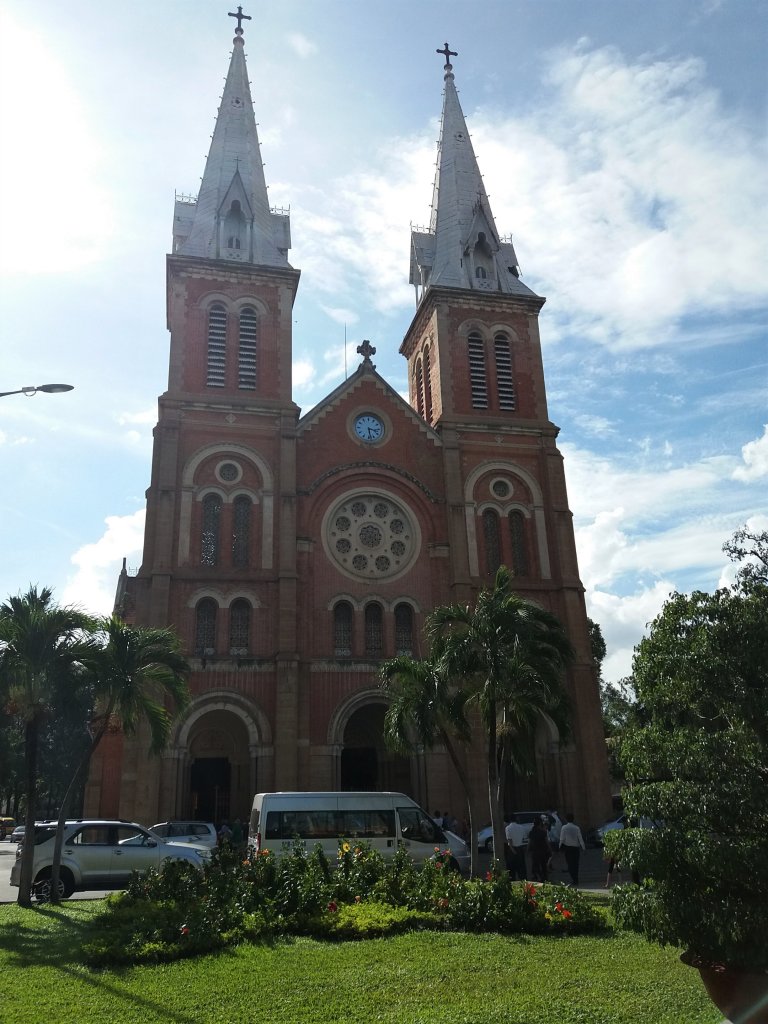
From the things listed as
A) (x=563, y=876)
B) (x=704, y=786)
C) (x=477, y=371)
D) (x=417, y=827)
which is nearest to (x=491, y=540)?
(x=477, y=371)

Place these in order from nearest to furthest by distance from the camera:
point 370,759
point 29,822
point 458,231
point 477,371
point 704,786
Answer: point 704,786
point 29,822
point 370,759
point 477,371
point 458,231

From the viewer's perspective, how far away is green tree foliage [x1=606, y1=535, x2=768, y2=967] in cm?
770

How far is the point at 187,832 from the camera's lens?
23.9 metres

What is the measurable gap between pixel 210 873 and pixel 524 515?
22917 millimetres

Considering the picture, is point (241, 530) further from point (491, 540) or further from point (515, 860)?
point (515, 860)

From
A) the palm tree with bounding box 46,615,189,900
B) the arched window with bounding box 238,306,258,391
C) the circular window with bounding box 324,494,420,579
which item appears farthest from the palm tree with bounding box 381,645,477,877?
the arched window with bounding box 238,306,258,391

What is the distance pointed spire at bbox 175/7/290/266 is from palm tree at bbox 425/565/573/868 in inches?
909

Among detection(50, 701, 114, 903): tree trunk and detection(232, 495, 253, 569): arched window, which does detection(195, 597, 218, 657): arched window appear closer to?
detection(232, 495, 253, 569): arched window

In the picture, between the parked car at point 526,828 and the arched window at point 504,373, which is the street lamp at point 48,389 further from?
the arched window at point 504,373

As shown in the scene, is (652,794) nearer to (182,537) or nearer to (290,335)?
(182,537)

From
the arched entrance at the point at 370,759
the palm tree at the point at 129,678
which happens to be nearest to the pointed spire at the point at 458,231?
the arched entrance at the point at 370,759

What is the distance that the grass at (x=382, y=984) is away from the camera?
810 cm

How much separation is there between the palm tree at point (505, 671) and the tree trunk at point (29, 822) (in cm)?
957

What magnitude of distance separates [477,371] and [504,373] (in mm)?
1337
